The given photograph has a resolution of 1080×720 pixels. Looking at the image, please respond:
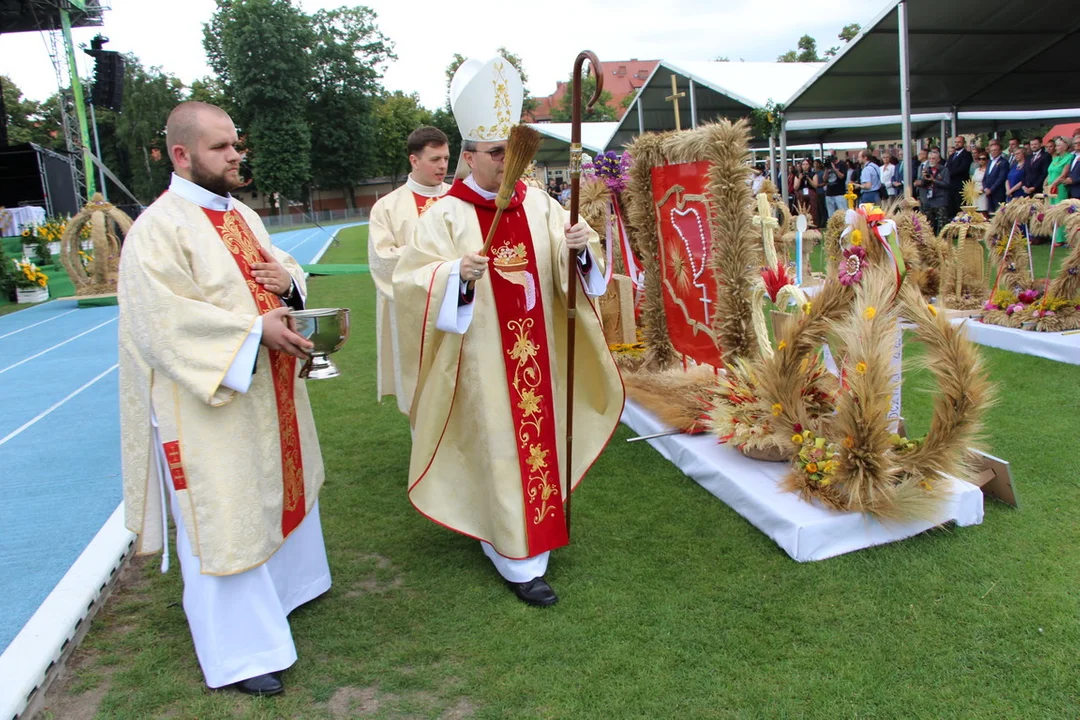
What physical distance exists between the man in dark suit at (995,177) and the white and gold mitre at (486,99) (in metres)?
13.0

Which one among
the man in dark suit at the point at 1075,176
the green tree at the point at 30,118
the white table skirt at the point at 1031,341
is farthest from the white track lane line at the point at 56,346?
the green tree at the point at 30,118

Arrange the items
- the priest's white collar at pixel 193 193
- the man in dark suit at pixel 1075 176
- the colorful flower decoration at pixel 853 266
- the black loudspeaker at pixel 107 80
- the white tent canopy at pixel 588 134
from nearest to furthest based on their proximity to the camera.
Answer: the priest's white collar at pixel 193 193 → the colorful flower decoration at pixel 853 266 → the man in dark suit at pixel 1075 176 → the black loudspeaker at pixel 107 80 → the white tent canopy at pixel 588 134

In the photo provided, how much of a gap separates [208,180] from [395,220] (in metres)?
2.39

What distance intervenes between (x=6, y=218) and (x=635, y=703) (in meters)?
23.9

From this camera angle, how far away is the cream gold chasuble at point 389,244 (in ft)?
16.4

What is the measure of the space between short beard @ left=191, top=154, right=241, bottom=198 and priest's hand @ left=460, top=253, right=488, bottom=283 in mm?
823

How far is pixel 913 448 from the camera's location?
3594 millimetres

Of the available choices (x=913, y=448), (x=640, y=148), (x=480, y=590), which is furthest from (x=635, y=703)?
(x=640, y=148)

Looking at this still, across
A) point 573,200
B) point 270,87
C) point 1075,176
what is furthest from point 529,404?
point 270,87

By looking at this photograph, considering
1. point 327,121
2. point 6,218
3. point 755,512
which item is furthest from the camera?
point 327,121

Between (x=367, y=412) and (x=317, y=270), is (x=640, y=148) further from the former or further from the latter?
(x=317, y=270)

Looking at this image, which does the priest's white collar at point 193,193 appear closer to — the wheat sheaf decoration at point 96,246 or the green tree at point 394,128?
the wheat sheaf decoration at point 96,246

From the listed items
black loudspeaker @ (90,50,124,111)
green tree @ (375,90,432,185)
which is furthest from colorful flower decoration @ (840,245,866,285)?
green tree @ (375,90,432,185)

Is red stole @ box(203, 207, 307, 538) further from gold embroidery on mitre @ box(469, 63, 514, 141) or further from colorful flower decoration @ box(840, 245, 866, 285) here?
colorful flower decoration @ box(840, 245, 866, 285)
